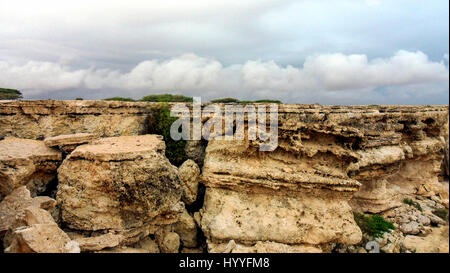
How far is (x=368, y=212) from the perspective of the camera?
13406 mm

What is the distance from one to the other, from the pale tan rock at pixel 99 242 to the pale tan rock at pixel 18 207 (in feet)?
4.22

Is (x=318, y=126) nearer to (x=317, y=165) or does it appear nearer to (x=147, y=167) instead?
(x=317, y=165)

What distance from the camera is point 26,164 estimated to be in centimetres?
710

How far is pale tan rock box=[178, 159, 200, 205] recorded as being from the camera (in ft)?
31.9

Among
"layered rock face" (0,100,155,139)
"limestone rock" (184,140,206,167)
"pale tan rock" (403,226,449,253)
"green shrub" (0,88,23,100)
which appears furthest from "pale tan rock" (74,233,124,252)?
"pale tan rock" (403,226,449,253)

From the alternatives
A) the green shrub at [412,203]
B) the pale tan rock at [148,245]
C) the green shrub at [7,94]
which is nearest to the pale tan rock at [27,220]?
the pale tan rock at [148,245]

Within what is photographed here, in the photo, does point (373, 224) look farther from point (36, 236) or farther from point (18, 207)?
point (18, 207)

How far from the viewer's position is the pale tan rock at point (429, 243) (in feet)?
36.2

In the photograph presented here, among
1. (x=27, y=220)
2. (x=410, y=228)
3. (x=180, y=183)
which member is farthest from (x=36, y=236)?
(x=410, y=228)

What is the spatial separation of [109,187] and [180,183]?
6.91 ft

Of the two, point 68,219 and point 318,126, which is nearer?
point 68,219

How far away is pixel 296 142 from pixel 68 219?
7814 mm

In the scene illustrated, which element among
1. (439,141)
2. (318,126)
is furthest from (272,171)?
(439,141)
